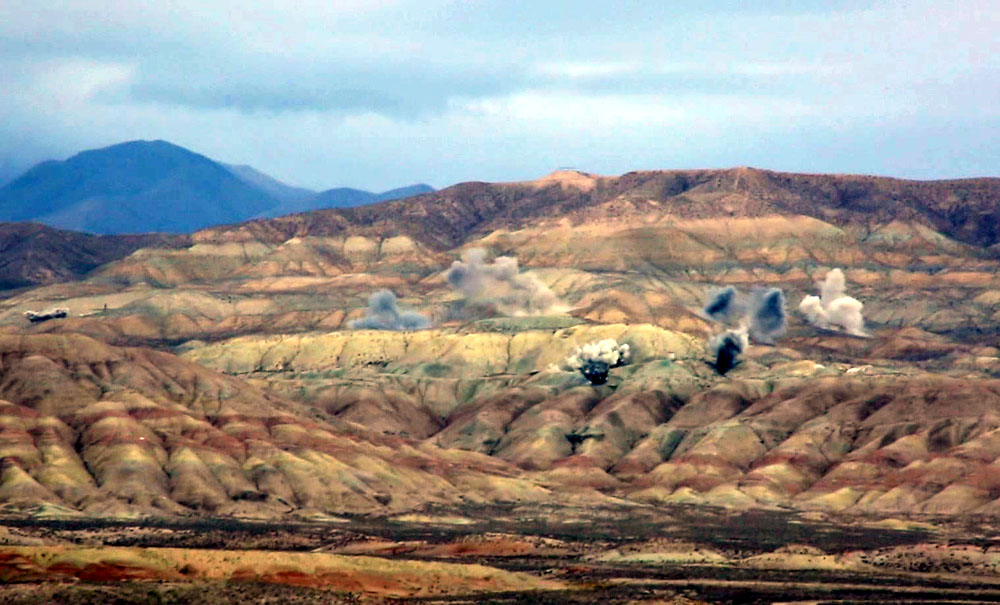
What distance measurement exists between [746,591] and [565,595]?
21.1 m

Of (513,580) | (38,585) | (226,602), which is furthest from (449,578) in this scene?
(38,585)

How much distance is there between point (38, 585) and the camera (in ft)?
504

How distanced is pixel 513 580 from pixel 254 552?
2817cm

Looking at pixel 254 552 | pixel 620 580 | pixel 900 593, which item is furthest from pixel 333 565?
pixel 900 593

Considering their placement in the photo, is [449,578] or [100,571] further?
[449,578]

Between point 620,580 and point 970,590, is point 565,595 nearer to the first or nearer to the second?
point 620,580

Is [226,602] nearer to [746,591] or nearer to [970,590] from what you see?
[746,591]

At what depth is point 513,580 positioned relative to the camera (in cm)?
19012

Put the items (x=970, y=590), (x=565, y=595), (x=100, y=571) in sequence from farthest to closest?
1. (x=970, y=590)
2. (x=565, y=595)
3. (x=100, y=571)

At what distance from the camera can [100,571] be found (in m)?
166

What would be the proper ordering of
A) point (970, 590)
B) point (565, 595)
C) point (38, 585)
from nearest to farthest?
point (38, 585) < point (565, 595) < point (970, 590)

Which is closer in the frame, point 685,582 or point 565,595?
point 565,595

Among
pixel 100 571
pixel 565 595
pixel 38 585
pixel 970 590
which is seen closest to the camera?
pixel 38 585

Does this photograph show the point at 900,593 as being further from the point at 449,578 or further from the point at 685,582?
the point at 449,578
